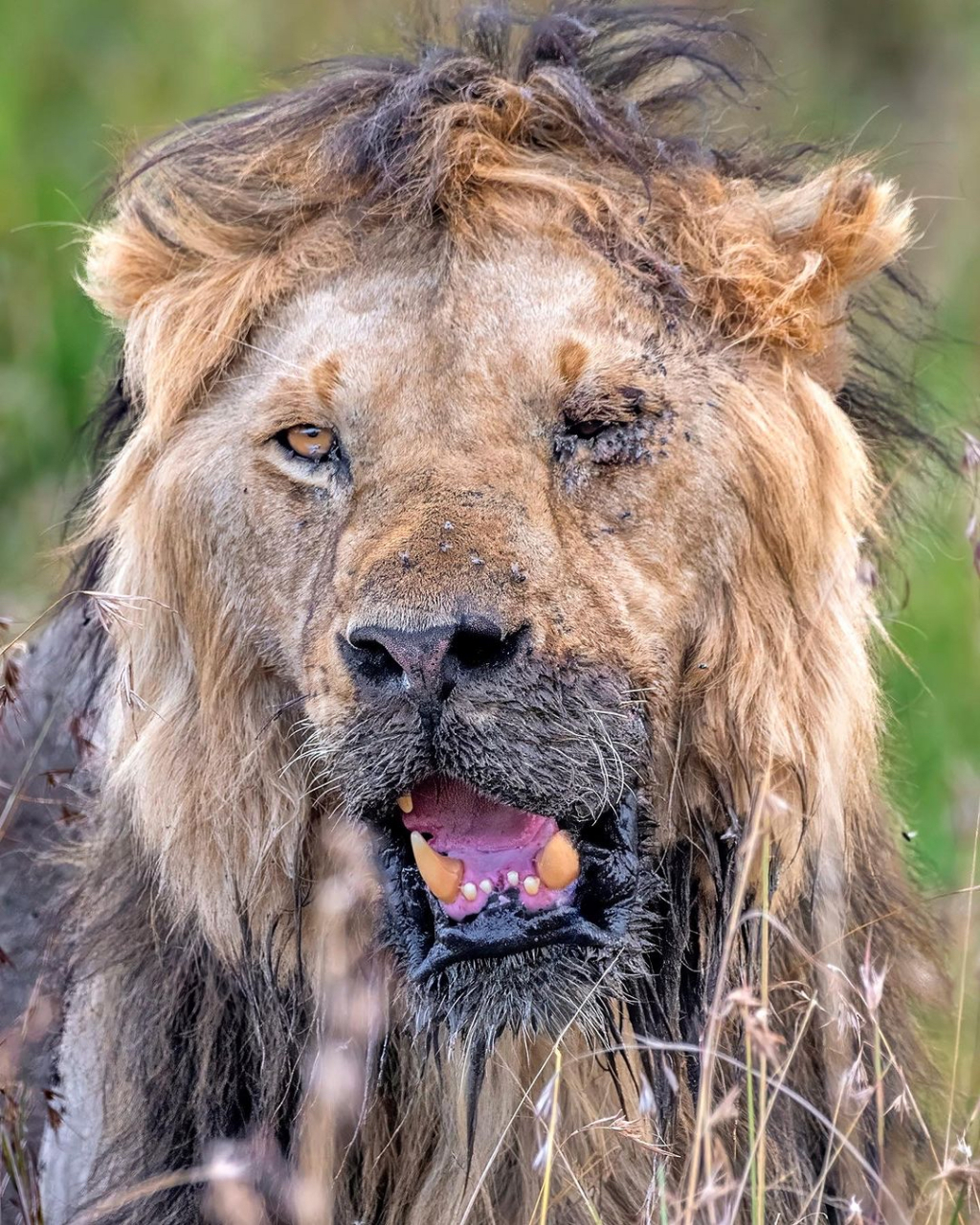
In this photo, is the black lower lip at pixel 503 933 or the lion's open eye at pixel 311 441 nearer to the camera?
the black lower lip at pixel 503 933

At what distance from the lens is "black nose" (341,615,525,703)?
90.7 inches

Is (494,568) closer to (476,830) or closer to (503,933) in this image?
(476,830)

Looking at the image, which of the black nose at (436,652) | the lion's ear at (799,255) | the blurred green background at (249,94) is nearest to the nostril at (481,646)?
the black nose at (436,652)

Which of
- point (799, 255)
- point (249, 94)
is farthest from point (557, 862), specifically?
point (249, 94)

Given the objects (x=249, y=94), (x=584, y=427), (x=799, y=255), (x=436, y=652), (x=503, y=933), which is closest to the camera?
(x=436, y=652)

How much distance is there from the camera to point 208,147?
297 centimetres

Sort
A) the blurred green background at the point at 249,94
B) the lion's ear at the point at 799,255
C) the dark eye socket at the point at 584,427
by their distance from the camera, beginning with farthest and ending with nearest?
the blurred green background at the point at 249,94, the lion's ear at the point at 799,255, the dark eye socket at the point at 584,427

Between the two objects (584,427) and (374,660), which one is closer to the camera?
(374,660)

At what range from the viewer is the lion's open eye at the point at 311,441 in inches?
105

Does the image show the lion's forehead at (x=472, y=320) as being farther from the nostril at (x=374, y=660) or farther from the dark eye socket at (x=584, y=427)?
the nostril at (x=374, y=660)

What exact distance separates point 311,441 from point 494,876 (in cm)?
69

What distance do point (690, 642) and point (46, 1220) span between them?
1509mm

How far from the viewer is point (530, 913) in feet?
8.16

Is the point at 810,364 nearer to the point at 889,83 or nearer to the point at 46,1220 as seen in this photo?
the point at 46,1220
